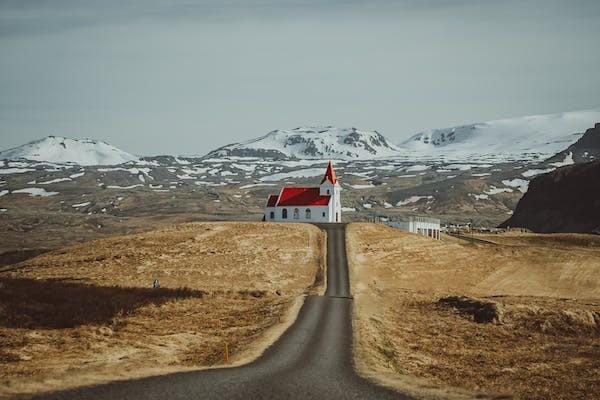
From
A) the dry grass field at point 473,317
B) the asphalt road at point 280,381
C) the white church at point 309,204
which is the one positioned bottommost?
the dry grass field at point 473,317

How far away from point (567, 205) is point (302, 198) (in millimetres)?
108053

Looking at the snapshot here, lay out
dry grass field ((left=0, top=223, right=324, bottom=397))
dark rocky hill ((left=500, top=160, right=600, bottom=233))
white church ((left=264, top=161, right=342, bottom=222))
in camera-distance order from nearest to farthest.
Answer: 1. dry grass field ((left=0, top=223, right=324, bottom=397))
2. white church ((left=264, top=161, right=342, bottom=222))
3. dark rocky hill ((left=500, top=160, right=600, bottom=233))

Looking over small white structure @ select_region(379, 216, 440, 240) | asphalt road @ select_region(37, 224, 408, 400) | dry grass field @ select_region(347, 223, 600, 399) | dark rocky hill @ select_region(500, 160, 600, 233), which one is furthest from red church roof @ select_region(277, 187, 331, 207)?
dark rocky hill @ select_region(500, 160, 600, 233)

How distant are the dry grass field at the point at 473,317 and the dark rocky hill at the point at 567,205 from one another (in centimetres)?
7578

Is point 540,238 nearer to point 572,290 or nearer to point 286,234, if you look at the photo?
point 572,290

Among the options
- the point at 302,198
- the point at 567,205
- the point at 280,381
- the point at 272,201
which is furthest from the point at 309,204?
the point at 567,205

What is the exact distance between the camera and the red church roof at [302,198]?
10438 cm

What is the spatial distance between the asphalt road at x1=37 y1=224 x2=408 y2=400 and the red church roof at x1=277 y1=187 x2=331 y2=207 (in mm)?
66599

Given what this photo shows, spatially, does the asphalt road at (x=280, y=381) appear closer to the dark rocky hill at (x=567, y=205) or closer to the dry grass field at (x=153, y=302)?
the dry grass field at (x=153, y=302)

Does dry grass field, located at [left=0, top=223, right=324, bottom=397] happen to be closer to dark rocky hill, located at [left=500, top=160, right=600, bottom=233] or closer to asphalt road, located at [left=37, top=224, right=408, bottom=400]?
asphalt road, located at [left=37, top=224, right=408, bottom=400]

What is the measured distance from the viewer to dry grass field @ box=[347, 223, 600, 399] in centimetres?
2988

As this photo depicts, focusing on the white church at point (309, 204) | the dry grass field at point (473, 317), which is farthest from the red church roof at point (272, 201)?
the dry grass field at point (473, 317)

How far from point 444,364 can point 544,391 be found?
7.34 metres

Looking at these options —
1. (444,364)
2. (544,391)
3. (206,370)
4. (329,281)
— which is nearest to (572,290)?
(329,281)
